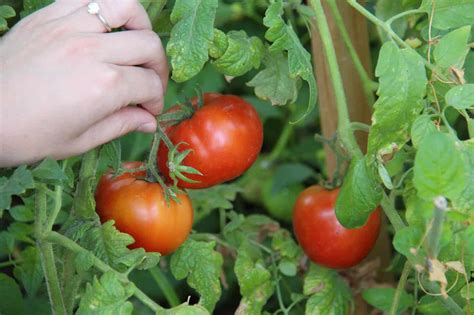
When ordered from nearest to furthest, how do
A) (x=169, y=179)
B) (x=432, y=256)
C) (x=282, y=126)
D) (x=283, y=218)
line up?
(x=432, y=256)
(x=169, y=179)
(x=283, y=218)
(x=282, y=126)

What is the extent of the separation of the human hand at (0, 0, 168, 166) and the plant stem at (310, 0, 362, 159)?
0.19 metres

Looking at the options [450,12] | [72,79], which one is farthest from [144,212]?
[450,12]

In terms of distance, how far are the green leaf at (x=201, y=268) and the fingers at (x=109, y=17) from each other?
31 centimetres

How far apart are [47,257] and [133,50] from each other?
0.84 feet

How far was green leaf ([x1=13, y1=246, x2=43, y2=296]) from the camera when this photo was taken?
112 centimetres

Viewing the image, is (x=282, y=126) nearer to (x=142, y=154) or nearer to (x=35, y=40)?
(x=142, y=154)

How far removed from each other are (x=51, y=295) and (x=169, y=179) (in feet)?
0.64

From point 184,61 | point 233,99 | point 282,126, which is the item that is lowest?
point 282,126

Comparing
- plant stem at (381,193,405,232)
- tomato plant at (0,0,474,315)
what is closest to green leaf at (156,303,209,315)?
tomato plant at (0,0,474,315)

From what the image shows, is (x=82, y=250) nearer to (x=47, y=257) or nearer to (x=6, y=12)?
(x=47, y=257)

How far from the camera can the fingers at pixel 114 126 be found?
915 millimetres

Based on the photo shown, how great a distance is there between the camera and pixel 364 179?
0.93m

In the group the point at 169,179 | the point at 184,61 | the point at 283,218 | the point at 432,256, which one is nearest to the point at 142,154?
the point at 283,218

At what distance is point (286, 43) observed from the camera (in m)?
0.93
